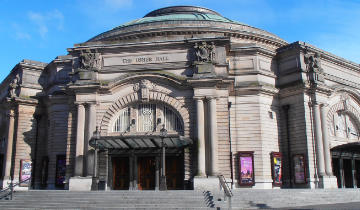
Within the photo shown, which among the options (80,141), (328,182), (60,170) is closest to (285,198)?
(328,182)

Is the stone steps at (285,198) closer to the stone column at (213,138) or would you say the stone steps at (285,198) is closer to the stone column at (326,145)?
the stone column at (213,138)

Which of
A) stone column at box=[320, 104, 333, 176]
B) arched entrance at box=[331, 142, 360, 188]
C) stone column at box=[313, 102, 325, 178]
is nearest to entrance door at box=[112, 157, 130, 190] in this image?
stone column at box=[313, 102, 325, 178]

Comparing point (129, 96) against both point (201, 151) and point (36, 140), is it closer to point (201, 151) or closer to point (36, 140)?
point (201, 151)

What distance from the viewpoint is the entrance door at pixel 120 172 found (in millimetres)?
29297

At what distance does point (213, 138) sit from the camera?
27375 mm

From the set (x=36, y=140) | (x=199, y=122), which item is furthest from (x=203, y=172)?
(x=36, y=140)

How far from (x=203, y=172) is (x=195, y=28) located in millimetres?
15053

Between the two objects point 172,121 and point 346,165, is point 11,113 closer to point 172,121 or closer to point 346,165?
point 172,121

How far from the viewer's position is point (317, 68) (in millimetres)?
33938

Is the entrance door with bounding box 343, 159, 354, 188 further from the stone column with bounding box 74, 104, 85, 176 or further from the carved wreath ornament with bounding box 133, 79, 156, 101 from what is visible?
the stone column with bounding box 74, 104, 85, 176

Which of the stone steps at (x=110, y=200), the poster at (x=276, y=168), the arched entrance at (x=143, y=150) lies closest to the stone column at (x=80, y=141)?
the arched entrance at (x=143, y=150)

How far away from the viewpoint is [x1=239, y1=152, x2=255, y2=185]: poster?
30625mm

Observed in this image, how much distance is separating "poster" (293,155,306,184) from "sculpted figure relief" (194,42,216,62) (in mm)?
10860

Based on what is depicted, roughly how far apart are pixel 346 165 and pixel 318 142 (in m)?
6.48
